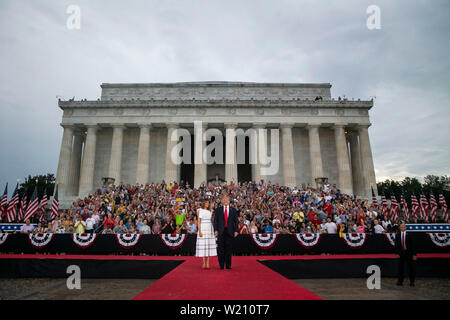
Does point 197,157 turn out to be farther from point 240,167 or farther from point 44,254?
point 44,254

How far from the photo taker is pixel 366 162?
36.9 m

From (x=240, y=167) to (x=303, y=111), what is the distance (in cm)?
1569

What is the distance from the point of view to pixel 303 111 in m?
37.9

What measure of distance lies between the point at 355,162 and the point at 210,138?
72.3ft

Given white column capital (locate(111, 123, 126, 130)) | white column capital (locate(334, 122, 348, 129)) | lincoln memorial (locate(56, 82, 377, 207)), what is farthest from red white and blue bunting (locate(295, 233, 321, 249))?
white column capital (locate(111, 123, 126, 130))

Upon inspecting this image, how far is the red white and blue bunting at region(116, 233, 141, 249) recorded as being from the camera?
13.1 m

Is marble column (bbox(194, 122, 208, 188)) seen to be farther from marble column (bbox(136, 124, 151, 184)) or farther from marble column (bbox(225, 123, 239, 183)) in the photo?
marble column (bbox(136, 124, 151, 184))

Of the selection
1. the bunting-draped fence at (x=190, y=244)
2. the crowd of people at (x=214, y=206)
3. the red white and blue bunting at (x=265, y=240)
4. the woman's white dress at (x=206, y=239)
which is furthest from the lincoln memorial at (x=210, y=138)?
the woman's white dress at (x=206, y=239)

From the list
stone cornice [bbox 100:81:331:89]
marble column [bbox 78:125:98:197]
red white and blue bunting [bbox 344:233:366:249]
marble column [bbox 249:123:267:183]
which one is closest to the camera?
red white and blue bunting [bbox 344:233:366:249]

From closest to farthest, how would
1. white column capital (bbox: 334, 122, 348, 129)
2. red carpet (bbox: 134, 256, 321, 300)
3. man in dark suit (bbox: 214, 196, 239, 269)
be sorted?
red carpet (bbox: 134, 256, 321, 300) → man in dark suit (bbox: 214, 196, 239, 269) → white column capital (bbox: 334, 122, 348, 129)

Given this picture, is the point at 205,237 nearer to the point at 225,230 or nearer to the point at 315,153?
the point at 225,230

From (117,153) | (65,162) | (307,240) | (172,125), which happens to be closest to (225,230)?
(307,240)

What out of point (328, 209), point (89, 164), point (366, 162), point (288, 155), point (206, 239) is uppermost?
point (288, 155)
